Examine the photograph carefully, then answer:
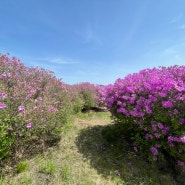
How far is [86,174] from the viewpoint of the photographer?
371 cm

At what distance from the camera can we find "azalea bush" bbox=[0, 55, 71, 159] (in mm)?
3232

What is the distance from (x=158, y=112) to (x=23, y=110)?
3.00 metres

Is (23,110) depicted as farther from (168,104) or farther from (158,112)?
(168,104)

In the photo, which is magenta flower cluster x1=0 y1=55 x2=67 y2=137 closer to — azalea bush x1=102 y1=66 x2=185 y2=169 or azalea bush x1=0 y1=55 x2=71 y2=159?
azalea bush x1=0 y1=55 x2=71 y2=159

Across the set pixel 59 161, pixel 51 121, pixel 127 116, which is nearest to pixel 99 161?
pixel 59 161

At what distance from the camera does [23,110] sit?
3.41 meters

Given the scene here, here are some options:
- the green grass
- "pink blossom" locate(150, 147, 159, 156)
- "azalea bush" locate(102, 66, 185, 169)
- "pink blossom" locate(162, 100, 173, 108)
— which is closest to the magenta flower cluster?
the green grass

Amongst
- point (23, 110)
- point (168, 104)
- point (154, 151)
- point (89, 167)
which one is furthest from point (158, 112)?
point (23, 110)

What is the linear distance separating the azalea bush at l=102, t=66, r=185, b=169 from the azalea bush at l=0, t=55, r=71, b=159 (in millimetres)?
1960

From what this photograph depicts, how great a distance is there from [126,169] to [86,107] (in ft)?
21.4

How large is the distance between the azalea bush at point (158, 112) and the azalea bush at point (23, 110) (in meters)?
1.96

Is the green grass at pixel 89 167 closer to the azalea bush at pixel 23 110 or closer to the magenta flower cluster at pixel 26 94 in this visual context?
the azalea bush at pixel 23 110

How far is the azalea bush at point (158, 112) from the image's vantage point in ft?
11.7

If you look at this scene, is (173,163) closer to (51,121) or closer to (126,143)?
(126,143)
